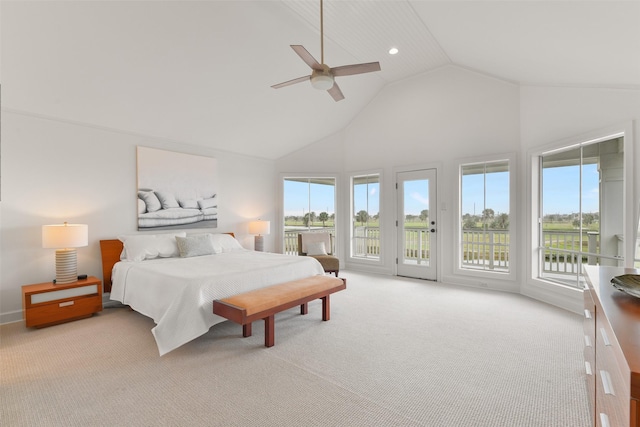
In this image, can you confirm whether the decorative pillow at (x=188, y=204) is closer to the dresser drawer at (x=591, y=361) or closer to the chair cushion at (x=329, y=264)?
the chair cushion at (x=329, y=264)

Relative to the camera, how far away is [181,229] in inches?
190

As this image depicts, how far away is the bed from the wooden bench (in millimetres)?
167

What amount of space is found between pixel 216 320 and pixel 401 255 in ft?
12.8

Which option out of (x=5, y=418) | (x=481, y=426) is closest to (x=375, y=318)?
(x=481, y=426)

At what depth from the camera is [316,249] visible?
5.57 meters

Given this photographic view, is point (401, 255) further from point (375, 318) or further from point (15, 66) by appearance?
point (15, 66)

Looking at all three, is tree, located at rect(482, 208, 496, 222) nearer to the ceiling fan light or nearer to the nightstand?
the ceiling fan light

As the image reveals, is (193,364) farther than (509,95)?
No

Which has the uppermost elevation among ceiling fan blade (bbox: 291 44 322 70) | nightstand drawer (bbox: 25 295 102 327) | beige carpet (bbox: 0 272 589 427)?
ceiling fan blade (bbox: 291 44 322 70)

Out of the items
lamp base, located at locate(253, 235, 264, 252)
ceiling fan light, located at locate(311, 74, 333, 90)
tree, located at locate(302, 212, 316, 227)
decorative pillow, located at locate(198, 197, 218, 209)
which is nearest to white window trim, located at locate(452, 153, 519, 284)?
tree, located at locate(302, 212, 316, 227)

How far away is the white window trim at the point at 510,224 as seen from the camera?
449 cm

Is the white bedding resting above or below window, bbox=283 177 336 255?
below

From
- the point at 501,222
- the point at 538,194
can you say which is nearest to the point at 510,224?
the point at 501,222

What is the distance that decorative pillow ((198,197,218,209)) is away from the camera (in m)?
5.09
